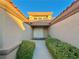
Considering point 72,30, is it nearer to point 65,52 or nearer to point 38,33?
point 65,52

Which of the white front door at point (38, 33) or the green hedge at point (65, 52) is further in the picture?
the white front door at point (38, 33)

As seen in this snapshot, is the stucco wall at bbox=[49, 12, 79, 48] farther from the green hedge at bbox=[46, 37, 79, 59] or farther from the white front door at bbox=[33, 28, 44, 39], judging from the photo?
the white front door at bbox=[33, 28, 44, 39]

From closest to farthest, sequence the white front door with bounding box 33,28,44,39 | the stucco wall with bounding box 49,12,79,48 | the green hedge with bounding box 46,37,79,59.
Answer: the green hedge with bounding box 46,37,79,59, the stucco wall with bounding box 49,12,79,48, the white front door with bounding box 33,28,44,39

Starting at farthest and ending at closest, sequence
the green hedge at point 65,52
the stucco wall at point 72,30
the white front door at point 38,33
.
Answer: the white front door at point 38,33, the stucco wall at point 72,30, the green hedge at point 65,52

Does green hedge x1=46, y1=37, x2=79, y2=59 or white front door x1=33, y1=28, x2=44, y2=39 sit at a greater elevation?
white front door x1=33, y1=28, x2=44, y2=39

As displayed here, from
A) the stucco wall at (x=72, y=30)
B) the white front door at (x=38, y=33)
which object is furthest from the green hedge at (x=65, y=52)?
the white front door at (x=38, y=33)

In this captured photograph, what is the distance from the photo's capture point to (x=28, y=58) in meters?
7.14

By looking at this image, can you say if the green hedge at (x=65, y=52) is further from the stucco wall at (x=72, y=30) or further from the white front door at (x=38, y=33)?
the white front door at (x=38, y=33)

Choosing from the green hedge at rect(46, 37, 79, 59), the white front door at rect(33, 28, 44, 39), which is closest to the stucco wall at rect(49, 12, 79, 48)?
the green hedge at rect(46, 37, 79, 59)

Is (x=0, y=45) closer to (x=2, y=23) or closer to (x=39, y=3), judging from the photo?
(x=2, y=23)

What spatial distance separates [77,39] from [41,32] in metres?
17.0

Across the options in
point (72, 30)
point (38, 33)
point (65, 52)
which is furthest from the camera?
point (38, 33)

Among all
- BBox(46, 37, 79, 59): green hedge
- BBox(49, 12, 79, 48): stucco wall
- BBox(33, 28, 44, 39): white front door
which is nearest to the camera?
BBox(46, 37, 79, 59): green hedge

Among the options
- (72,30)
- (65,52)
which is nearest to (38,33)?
(72,30)
